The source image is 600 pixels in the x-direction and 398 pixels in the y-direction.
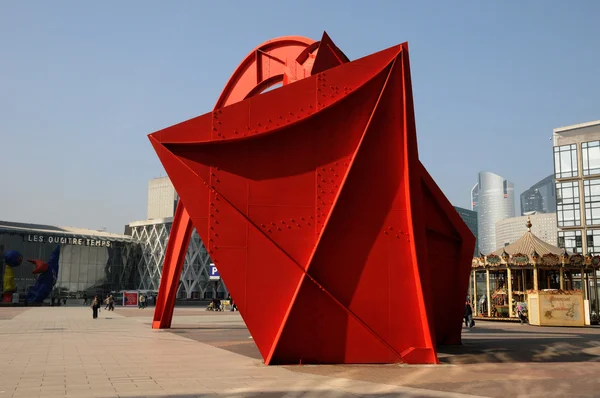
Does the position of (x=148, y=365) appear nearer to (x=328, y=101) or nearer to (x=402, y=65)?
(x=328, y=101)

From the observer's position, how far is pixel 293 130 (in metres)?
14.5

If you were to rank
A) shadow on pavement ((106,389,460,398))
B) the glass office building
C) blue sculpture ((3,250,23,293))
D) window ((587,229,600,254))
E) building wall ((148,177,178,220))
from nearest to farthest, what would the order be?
shadow on pavement ((106,389,460,398)) → blue sculpture ((3,250,23,293)) → window ((587,229,600,254)) → the glass office building → building wall ((148,177,178,220))

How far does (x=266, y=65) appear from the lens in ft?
66.9

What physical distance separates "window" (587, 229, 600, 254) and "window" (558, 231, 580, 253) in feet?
3.29

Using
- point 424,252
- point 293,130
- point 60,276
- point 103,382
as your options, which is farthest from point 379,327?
point 60,276

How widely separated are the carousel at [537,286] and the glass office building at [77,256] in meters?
61.3

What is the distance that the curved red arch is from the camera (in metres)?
18.7

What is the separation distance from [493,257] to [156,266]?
223ft

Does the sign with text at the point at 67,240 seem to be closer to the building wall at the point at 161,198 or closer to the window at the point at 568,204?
the building wall at the point at 161,198

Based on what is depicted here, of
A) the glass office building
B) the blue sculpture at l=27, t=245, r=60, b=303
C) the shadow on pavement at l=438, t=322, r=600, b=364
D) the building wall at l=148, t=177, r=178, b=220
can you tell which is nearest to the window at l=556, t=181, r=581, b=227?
the shadow on pavement at l=438, t=322, r=600, b=364

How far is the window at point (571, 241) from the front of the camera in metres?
72.3

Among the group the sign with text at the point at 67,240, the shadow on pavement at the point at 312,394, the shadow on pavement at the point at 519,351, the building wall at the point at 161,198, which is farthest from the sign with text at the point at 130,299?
the shadow on pavement at the point at 312,394

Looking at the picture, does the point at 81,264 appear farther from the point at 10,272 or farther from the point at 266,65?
the point at 266,65

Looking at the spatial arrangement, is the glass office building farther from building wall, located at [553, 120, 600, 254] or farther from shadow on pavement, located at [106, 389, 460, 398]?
shadow on pavement, located at [106, 389, 460, 398]
